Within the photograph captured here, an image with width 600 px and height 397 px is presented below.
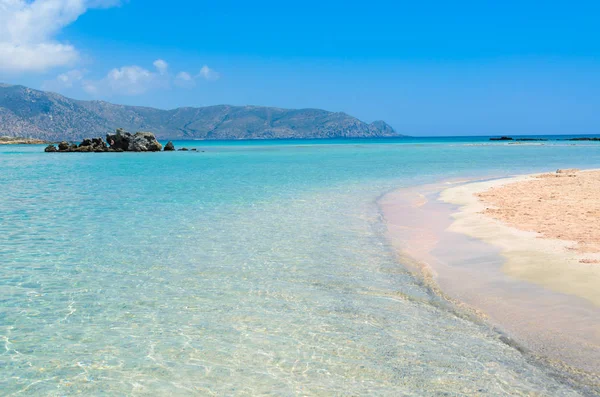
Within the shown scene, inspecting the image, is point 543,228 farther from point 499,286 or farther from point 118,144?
point 118,144

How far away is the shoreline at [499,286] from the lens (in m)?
6.20

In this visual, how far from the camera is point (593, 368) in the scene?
219 inches

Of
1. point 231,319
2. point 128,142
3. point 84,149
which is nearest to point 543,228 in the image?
point 231,319

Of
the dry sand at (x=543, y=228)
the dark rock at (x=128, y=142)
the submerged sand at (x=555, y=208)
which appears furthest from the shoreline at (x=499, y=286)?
the dark rock at (x=128, y=142)

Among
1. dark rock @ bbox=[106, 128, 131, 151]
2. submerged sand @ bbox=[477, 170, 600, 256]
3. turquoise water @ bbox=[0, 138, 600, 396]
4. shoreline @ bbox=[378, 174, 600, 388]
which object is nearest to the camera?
turquoise water @ bbox=[0, 138, 600, 396]

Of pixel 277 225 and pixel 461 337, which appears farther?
pixel 277 225

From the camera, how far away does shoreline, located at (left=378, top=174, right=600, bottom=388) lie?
6.20 metres

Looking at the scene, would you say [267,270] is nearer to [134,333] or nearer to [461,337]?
[134,333]

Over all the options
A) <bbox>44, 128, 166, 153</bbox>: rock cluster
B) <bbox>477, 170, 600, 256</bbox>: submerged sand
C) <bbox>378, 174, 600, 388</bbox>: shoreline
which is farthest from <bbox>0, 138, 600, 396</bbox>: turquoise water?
<bbox>44, 128, 166, 153</bbox>: rock cluster

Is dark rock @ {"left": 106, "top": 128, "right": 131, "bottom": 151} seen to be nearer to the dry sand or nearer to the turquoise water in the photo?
the dry sand

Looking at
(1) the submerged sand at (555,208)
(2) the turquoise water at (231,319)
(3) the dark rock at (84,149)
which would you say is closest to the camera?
(2) the turquoise water at (231,319)

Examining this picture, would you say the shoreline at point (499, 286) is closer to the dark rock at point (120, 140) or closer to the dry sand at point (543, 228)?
the dry sand at point (543, 228)

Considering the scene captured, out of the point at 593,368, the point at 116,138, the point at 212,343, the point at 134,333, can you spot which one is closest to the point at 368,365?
the point at 212,343

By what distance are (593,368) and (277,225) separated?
34.2 feet
